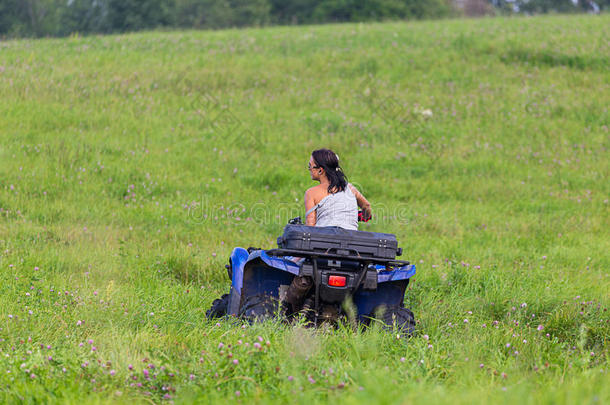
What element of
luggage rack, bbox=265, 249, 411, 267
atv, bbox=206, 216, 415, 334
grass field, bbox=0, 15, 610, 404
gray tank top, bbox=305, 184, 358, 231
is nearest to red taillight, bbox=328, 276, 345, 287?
atv, bbox=206, 216, 415, 334

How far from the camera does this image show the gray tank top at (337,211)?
522 cm

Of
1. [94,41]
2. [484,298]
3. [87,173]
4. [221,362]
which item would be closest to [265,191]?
[87,173]

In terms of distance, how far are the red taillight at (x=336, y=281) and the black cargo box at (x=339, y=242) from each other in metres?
0.20

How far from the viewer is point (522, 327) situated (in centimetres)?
560

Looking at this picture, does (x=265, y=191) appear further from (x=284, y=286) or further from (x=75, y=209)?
(x=284, y=286)

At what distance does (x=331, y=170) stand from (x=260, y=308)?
140cm

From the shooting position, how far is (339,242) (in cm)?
450

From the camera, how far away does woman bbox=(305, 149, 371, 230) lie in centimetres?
525

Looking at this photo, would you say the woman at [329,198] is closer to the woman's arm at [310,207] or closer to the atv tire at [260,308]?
the woman's arm at [310,207]

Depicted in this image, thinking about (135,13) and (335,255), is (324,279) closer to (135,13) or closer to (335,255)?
(335,255)

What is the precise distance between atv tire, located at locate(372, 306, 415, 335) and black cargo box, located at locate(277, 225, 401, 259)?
1.92ft

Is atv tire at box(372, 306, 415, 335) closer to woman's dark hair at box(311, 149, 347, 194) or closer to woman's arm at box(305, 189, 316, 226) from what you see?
woman's arm at box(305, 189, 316, 226)

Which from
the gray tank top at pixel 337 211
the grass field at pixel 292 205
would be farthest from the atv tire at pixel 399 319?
the gray tank top at pixel 337 211

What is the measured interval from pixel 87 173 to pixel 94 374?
7.10 metres
